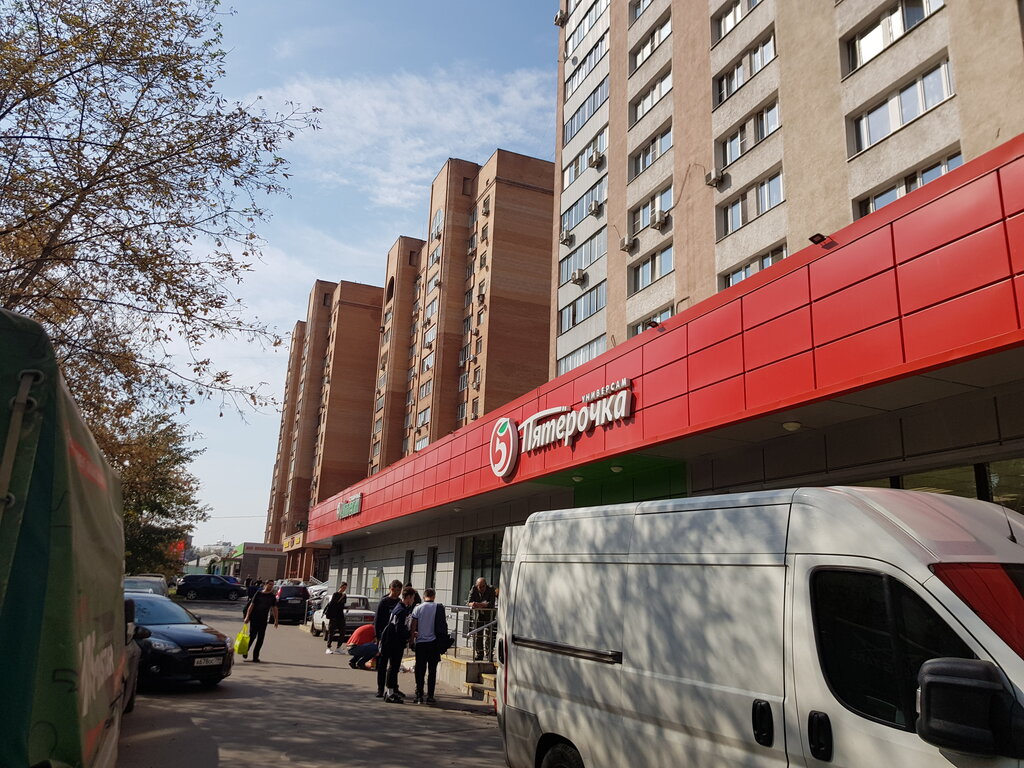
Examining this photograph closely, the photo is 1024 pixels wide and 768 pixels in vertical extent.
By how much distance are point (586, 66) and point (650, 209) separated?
9585 mm

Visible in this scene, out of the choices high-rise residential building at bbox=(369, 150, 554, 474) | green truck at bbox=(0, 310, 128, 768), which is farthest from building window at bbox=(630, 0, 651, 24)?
green truck at bbox=(0, 310, 128, 768)

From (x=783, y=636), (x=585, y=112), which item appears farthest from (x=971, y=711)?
(x=585, y=112)

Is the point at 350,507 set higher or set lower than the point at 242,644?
higher

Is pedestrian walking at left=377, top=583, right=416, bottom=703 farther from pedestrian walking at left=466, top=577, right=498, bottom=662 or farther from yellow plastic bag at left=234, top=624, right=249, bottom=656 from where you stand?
yellow plastic bag at left=234, top=624, right=249, bottom=656

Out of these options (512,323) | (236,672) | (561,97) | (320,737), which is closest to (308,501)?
(512,323)

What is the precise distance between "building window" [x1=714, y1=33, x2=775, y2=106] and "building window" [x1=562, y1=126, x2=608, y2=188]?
657 cm

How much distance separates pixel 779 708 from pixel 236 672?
12.6 metres

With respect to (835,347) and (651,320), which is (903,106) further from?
(651,320)

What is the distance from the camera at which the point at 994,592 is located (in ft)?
10.3

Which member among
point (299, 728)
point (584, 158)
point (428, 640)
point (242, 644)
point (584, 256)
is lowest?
point (299, 728)

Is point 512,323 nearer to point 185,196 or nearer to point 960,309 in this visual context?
point 185,196

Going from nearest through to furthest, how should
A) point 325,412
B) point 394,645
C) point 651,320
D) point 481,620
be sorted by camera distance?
point 394,645
point 481,620
point 651,320
point 325,412

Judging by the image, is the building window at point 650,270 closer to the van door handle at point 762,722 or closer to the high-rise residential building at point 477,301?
the van door handle at point 762,722

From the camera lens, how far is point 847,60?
1593cm
